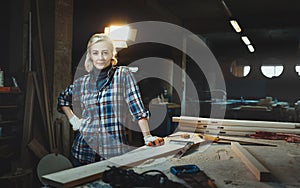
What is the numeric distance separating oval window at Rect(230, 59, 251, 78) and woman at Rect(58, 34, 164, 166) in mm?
8300

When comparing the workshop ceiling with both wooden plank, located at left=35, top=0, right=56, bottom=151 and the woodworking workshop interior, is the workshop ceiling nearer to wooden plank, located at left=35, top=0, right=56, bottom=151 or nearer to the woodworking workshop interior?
the woodworking workshop interior

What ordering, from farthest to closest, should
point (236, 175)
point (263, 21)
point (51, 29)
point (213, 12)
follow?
point (263, 21), point (213, 12), point (51, 29), point (236, 175)

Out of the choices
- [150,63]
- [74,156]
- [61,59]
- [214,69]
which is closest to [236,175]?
[74,156]

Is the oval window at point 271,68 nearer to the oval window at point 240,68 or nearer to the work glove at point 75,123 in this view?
the oval window at point 240,68

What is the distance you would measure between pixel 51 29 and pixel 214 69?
287 inches

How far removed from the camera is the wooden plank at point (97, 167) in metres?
1.06

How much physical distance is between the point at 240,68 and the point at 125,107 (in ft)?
28.0

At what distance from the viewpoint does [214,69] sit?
9.73 meters

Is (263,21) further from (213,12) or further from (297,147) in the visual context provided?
(297,147)

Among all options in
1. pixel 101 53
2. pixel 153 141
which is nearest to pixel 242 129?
pixel 153 141

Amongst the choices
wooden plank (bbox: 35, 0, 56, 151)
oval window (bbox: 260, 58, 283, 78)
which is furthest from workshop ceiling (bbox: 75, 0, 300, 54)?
wooden plank (bbox: 35, 0, 56, 151)

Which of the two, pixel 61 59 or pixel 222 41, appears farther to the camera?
pixel 222 41

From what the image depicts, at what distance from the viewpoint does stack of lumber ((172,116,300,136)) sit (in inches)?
92.2

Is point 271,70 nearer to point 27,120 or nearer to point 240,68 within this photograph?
point 240,68
